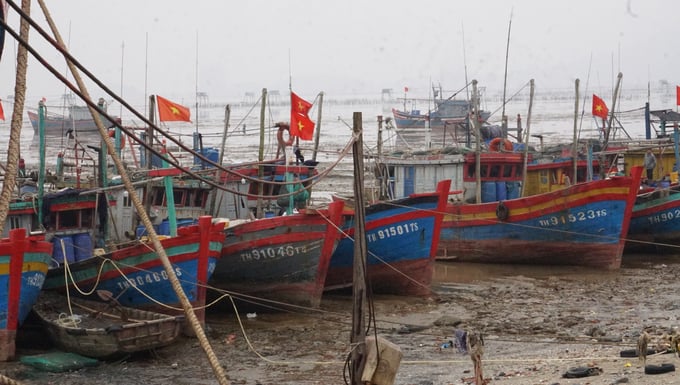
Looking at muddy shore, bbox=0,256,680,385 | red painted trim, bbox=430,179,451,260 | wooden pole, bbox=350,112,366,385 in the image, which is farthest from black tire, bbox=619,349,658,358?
red painted trim, bbox=430,179,451,260

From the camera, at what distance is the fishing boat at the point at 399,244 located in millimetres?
17938

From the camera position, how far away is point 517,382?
10.4 metres

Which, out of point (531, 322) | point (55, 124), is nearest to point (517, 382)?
point (531, 322)

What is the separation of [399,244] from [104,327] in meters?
6.83

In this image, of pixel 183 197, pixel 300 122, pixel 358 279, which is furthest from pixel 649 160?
pixel 358 279

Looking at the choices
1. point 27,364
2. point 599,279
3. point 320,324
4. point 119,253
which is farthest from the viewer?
point 599,279

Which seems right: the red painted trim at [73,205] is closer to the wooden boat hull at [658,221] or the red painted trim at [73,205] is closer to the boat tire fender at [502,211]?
the boat tire fender at [502,211]

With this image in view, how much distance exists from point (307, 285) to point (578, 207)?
768 cm

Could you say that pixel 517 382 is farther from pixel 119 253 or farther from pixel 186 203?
pixel 186 203

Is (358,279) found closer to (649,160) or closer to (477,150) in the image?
(477,150)

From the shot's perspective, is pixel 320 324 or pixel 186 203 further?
pixel 186 203

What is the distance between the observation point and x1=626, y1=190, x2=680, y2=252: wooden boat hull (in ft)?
75.2

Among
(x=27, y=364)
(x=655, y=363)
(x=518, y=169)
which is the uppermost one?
(x=518, y=169)

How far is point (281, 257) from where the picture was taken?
1612 centimetres
